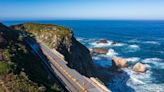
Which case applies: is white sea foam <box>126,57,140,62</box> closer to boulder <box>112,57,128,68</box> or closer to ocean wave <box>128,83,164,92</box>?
boulder <box>112,57,128,68</box>

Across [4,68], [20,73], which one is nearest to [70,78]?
[20,73]

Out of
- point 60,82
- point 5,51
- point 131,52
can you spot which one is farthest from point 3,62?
point 131,52

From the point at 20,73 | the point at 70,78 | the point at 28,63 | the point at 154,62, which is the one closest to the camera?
the point at 20,73

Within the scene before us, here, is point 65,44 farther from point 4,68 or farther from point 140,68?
point 4,68

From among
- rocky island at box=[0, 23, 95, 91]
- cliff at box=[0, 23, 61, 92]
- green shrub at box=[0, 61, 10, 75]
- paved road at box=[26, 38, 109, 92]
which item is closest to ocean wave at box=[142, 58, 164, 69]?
rocky island at box=[0, 23, 95, 91]

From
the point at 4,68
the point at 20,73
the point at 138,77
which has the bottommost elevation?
the point at 138,77

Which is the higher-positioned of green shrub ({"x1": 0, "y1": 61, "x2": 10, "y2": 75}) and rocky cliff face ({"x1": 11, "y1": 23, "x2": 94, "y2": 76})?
green shrub ({"x1": 0, "y1": 61, "x2": 10, "y2": 75})

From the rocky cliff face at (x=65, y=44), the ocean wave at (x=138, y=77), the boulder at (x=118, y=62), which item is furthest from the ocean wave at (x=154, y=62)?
the rocky cliff face at (x=65, y=44)

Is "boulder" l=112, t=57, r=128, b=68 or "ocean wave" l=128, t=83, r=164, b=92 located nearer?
"ocean wave" l=128, t=83, r=164, b=92
